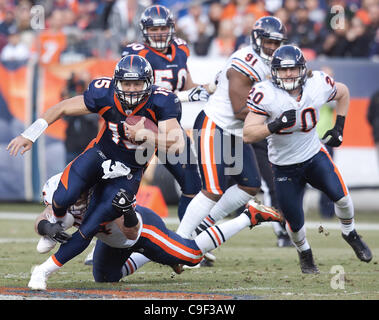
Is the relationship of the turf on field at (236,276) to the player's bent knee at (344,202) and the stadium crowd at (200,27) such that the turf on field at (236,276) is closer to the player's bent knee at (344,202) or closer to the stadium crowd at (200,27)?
the player's bent knee at (344,202)

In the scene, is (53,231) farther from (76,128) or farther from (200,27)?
(200,27)

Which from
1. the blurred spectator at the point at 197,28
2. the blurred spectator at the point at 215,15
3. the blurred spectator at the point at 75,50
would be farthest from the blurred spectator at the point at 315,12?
the blurred spectator at the point at 75,50

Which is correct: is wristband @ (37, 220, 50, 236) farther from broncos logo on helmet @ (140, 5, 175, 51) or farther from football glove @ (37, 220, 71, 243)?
broncos logo on helmet @ (140, 5, 175, 51)

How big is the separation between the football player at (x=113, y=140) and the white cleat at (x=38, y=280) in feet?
0.37

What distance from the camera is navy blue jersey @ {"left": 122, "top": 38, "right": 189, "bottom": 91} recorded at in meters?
7.13

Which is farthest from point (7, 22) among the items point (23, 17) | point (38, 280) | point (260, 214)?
point (38, 280)

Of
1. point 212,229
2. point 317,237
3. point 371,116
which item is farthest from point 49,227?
point 371,116

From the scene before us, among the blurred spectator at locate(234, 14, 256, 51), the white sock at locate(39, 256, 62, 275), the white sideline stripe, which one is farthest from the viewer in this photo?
the blurred spectator at locate(234, 14, 256, 51)

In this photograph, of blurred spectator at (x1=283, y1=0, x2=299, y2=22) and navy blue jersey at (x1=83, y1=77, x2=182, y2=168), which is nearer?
navy blue jersey at (x1=83, y1=77, x2=182, y2=168)

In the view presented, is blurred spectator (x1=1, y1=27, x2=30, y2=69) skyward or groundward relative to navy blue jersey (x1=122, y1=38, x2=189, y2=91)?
groundward

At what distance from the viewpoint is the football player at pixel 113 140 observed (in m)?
5.29

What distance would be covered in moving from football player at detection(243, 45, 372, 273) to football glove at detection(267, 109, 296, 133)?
87mm

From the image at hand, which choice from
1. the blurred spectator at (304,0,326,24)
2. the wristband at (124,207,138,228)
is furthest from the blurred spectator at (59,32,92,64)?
the wristband at (124,207,138,228)
